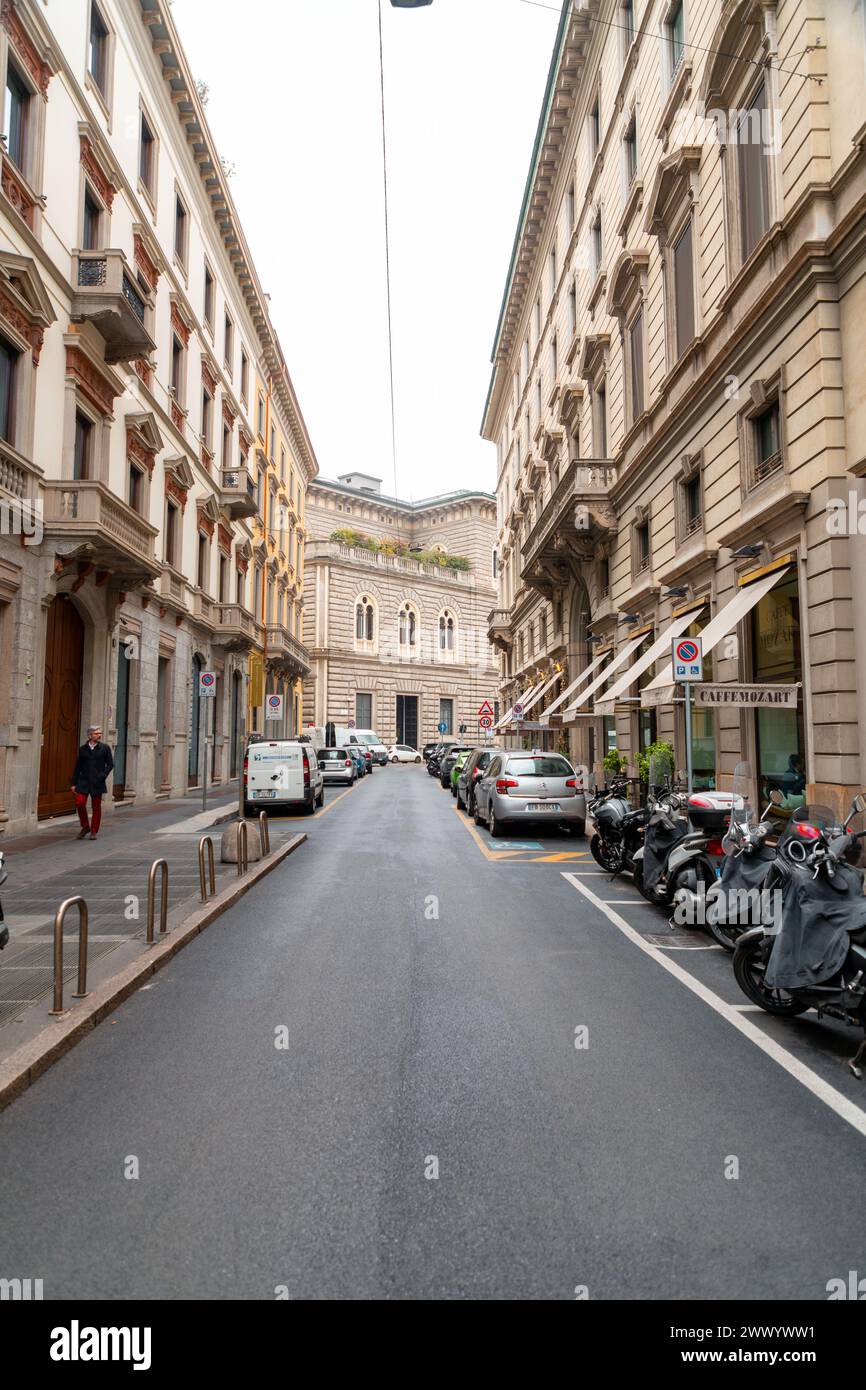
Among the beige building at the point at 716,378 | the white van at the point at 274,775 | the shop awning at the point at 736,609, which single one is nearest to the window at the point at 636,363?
the beige building at the point at 716,378

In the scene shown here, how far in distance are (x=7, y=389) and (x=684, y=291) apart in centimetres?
1256

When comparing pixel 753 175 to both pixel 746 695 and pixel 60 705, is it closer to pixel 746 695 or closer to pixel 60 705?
pixel 746 695

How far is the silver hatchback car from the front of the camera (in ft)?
Result: 50.2

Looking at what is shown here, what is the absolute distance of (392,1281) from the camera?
2664 mm

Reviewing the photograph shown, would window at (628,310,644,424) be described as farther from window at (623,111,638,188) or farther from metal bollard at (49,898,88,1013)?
metal bollard at (49,898,88,1013)

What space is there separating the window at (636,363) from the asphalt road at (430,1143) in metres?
16.7

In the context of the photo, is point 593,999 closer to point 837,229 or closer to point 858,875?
point 858,875

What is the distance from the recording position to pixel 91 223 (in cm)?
1795

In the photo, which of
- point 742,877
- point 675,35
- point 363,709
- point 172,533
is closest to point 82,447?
point 172,533

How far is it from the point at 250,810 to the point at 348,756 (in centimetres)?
1504

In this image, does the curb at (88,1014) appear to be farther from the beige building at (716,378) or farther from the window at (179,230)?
the window at (179,230)

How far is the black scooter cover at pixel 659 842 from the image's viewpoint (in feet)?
28.9

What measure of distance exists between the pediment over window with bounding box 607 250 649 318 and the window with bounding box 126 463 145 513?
1215 cm
